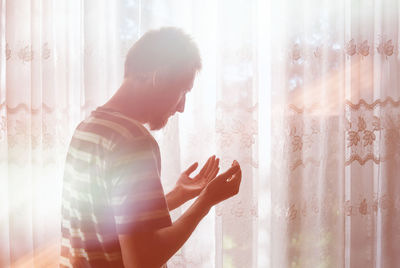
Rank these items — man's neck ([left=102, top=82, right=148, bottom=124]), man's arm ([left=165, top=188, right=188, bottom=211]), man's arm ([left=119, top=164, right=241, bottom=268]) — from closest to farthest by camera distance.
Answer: man's arm ([left=119, top=164, right=241, bottom=268]), man's neck ([left=102, top=82, right=148, bottom=124]), man's arm ([left=165, top=188, right=188, bottom=211])

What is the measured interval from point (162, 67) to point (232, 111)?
678mm

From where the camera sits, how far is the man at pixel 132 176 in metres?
0.67

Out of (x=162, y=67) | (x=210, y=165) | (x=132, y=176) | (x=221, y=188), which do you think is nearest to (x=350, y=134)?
(x=210, y=165)

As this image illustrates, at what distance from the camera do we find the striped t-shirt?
0.67 meters

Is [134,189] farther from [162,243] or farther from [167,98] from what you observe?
[167,98]

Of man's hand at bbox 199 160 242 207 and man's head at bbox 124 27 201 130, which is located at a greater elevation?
man's head at bbox 124 27 201 130

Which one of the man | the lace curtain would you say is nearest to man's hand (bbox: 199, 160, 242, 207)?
the man

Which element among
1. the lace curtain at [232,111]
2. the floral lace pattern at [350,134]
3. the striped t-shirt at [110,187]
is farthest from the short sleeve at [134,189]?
the floral lace pattern at [350,134]

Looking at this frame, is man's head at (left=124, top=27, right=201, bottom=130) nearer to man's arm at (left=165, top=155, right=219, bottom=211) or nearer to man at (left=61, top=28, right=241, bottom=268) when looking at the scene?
man at (left=61, top=28, right=241, bottom=268)

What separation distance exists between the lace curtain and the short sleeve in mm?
732

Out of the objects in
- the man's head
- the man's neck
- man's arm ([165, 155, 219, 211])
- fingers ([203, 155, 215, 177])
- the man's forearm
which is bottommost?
the man's forearm

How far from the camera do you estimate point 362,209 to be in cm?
152

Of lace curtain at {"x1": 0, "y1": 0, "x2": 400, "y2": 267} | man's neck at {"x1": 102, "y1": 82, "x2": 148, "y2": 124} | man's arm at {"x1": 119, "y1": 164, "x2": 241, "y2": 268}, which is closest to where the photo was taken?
man's arm at {"x1": 119, "y1": 164, "x2": 241, "y2": 268}

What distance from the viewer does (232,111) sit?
142 centimetres
